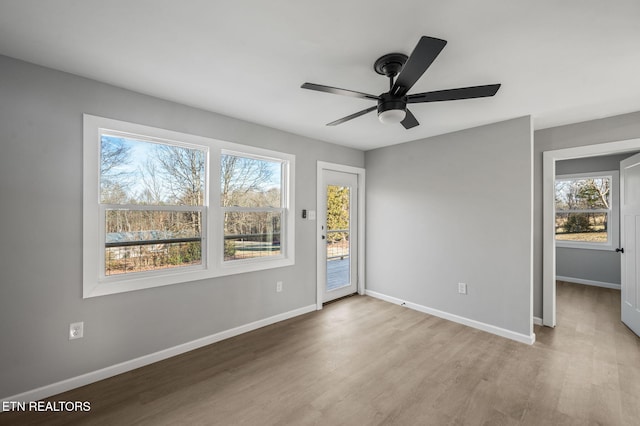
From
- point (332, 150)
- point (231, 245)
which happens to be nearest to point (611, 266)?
point (332, 150)

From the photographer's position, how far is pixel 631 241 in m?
3.20

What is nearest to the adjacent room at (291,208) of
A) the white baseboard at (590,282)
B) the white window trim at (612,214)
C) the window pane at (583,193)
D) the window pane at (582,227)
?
the white baseboard at (590,282)

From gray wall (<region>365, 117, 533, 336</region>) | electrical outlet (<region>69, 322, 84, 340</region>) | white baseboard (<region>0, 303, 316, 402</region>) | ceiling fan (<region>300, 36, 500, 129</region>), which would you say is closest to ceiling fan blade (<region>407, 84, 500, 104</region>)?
ceiling fan (<region>300, 36, 500, 129</region>)

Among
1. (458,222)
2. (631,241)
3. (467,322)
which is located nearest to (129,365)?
Result: (467,322)

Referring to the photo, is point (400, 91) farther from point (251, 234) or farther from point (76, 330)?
point (76, 330)

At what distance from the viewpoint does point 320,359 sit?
2633 mm

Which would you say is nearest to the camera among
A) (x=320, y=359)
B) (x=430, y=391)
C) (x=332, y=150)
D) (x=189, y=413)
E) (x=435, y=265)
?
(x=189, y=413)

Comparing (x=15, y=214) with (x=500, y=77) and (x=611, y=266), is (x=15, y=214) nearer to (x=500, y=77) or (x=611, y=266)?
Result: (x=500, y=77)

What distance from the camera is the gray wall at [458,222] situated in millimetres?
3064

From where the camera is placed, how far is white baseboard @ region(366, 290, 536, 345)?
9.81ft

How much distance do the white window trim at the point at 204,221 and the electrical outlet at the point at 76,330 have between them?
0.74ft

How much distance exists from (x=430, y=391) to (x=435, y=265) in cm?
188

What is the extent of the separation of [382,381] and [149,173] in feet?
9.16

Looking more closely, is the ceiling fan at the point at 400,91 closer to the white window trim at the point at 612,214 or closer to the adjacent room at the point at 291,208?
the adjacent room at the point at 291,208
